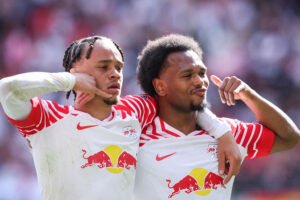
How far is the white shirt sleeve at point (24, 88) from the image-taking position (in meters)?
3.33

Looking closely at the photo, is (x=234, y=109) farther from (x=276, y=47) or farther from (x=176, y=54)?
(x=176, y=54)

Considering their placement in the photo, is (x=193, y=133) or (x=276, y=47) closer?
(x=193, y=133)

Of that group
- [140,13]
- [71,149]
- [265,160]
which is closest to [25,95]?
[71,149]

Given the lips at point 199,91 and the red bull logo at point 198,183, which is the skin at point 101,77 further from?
the red bull logo at point 198,183

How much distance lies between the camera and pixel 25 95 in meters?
3.38

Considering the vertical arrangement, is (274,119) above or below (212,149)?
above

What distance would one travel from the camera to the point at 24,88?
11.0 ft

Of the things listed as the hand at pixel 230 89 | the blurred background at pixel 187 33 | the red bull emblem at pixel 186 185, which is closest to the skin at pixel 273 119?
the hand at pixel 230 89

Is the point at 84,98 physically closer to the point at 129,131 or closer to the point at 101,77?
the point at 101,77

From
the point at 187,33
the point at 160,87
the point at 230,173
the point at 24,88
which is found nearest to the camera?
the point at 24,88

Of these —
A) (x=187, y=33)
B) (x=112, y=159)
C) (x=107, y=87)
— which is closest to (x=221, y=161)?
(x=112, y=159)

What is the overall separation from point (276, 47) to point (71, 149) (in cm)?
567

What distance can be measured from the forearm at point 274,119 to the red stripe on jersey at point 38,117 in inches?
45.1

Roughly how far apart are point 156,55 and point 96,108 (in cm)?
59
